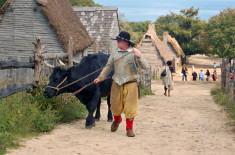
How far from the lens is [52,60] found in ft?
35.9

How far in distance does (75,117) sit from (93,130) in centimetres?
126

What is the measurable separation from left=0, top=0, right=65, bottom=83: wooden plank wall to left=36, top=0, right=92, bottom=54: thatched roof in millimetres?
479

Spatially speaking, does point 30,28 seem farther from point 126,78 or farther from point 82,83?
point 126,78

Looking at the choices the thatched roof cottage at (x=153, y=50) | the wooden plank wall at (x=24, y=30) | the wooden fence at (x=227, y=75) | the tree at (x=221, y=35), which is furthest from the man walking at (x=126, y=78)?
the tree at (x=221, y=35)

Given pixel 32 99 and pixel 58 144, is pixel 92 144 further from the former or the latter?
pixel 32 99

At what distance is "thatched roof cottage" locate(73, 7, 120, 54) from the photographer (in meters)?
25.0

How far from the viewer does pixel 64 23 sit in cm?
1834

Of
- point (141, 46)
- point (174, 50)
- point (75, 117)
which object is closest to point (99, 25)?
point (141, 46)

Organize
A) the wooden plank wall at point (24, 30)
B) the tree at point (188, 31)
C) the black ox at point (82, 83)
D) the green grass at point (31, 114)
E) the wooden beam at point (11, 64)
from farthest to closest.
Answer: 1. the tree at point (188, 31)
2. the wooden plank wall at point (24, 30)
3. the black ox at point (82, 83)
4. the wooden beam at point (11, 64)
5. the green grass at point (31, 114)

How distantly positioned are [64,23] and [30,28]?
170cm

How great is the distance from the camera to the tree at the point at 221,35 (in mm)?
45594

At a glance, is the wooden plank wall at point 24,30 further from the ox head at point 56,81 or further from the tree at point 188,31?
the tree at point 188,31

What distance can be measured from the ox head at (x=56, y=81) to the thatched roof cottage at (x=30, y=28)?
9790 mm

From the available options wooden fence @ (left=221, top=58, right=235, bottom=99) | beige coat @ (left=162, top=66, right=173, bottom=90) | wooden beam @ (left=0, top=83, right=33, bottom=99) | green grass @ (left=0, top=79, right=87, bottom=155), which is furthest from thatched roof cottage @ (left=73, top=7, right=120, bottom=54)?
wooden beam @ (left=0, top=83, right=33, bottom=99)
